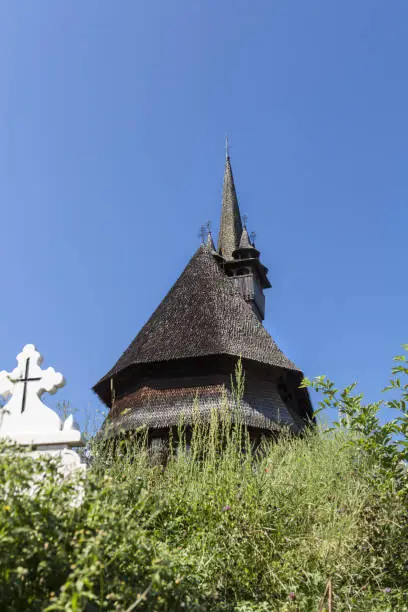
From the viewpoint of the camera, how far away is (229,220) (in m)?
38.0

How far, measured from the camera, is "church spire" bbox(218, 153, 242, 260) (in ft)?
118

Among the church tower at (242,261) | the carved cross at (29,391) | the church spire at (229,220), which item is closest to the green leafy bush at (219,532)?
the carved cross at (29,391)

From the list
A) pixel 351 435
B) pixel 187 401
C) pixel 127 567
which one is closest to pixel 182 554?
pixel 127 567

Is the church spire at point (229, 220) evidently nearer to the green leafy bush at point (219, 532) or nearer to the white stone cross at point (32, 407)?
the green leafy bush at point (219, 532)

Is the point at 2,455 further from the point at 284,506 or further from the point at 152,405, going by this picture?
the point at 152,405

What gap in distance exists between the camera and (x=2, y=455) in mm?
3207

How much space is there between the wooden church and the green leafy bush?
11661 millimetres

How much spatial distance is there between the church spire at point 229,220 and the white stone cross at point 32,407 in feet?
98.8

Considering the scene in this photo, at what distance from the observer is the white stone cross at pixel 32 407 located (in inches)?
188

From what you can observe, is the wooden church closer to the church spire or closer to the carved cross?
the carved cross

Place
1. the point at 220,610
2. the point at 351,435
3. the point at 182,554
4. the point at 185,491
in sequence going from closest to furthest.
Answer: the point at 220,610, the point at 182,554, the point at 185,491, the point at 351,435

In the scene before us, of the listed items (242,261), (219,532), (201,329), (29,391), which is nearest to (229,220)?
(242,261)

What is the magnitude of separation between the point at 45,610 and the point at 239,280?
31227 millimetres

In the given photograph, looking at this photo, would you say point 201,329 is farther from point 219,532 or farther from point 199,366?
point 219,532
